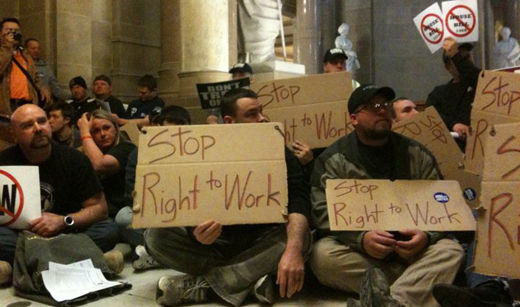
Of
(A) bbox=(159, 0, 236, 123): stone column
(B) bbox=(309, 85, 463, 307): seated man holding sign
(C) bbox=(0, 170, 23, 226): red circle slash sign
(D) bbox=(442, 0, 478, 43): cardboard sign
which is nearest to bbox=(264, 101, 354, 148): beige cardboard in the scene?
(B) bbox=(309, 85, 463, 307): seated man holding sign

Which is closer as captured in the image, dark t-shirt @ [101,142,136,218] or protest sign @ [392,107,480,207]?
protest sign @ [392,107,480,207]

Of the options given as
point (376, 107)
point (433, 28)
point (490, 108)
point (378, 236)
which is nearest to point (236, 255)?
point (378, 236)

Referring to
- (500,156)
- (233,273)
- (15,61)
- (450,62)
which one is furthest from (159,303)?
(15,61)

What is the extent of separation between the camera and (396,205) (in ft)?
9.21

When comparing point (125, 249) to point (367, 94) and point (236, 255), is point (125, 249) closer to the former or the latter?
point (236, 255)

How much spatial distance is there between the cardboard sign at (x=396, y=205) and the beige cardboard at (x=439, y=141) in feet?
2.30

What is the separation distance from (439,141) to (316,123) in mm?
780

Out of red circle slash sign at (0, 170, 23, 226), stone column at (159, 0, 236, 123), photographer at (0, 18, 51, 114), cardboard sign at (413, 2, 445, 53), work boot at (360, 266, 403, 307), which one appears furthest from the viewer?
stone column at (159, 0, 236, 123)

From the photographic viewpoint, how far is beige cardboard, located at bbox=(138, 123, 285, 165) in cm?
284

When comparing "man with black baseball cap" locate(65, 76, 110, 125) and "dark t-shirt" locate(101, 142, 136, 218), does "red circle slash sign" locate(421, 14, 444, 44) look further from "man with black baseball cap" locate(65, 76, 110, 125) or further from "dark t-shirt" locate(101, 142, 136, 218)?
"man with black baseball cap" locate(65, 76, 110, 125)

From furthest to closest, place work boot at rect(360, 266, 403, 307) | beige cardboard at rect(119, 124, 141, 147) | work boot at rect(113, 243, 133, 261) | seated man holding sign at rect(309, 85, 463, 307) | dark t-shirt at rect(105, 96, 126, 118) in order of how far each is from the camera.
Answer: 1. dark t-shirt at rect(105, 96, 126, 118)
2. beige cardboard at rect(119, 124, 141, 147)
3. work boot at rect(113, 243, 133, 261)
4. seated man holding sign at rect(309, 85, 463, 307)
5. work boot at rect(360, 266, 403, 307)

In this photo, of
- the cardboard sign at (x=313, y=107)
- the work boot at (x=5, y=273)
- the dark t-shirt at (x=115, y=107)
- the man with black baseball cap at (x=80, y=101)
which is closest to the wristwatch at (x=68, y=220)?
the work boot at (x=5, y=273)

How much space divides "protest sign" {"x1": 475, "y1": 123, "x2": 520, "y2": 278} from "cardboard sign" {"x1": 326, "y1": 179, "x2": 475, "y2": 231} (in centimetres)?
34

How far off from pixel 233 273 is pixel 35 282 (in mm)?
1050
